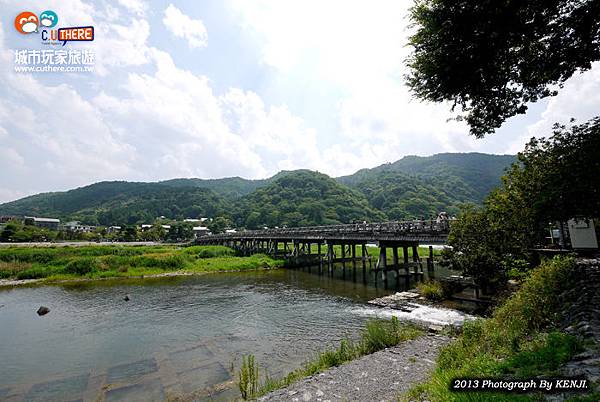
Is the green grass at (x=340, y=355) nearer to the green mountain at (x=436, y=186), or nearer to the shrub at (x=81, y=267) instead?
the shrub at (x=81, y=267)

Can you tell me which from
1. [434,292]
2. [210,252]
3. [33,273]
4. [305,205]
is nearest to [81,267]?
[33,273]

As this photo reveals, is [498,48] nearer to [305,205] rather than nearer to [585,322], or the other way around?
[585,322]

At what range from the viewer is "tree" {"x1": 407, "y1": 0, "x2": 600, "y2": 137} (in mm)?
9109

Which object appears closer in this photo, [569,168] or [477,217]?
[569,168]

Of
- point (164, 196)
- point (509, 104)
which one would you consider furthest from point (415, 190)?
point (164, 196)

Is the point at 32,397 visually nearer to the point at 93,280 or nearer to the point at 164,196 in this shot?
the point at 93,280

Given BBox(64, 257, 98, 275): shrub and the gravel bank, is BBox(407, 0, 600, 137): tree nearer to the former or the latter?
the gravel bank

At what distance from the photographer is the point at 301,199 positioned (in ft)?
376

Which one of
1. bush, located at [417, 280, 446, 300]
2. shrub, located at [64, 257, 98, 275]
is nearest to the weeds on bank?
bush, located at [417, 280, 446, 300]

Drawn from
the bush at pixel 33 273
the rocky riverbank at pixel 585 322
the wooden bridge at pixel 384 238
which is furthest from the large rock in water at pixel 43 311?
the rocky riverbank at pixel 585 322

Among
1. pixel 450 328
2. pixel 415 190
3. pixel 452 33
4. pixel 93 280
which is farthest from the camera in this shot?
pixel 415 190

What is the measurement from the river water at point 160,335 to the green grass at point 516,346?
5813 millimetres

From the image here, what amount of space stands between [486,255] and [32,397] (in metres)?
19.7

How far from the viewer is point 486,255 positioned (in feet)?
47.8
